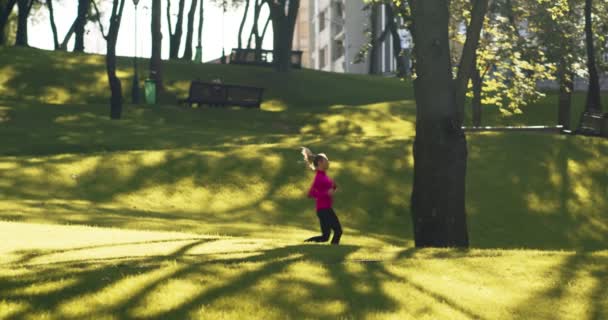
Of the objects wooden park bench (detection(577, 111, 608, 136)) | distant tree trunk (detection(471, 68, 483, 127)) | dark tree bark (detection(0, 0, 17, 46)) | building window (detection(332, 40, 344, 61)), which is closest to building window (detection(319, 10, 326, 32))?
building window (detection(332, 40, 344, 61))

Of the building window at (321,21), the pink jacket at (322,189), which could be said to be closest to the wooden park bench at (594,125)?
the pink jacket at (322,189)

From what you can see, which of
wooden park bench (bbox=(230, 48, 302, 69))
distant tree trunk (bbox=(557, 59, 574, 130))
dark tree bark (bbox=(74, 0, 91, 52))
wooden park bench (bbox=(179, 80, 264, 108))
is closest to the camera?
distant tree trunk (bbox=(557, 59, 574, 130))

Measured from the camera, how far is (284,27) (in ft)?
192

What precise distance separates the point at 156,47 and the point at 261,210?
2477 cm

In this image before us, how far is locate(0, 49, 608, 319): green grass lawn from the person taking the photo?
11406 millimetres

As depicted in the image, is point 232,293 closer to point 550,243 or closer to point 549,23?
point 550,243

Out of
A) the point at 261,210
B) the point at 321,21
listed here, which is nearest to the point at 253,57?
the point at 261,210

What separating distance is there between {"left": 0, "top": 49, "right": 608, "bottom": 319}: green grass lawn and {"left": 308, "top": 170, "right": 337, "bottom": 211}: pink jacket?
42.4 inches

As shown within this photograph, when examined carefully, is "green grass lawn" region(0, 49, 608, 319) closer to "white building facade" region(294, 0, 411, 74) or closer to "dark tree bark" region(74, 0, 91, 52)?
"dark tree bark" region(74, 0, 91, 52)

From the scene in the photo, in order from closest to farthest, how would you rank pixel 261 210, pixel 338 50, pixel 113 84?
pixel 261 210
pixel 113 84
pixel 338 50

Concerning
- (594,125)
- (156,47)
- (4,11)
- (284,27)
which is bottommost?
(594,125)

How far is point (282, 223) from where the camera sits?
25172mm

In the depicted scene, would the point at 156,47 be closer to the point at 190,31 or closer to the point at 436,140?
the point at 190,31

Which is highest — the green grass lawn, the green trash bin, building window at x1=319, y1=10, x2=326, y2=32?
building window at x1=319, y1=10, x2=326, y2=32
